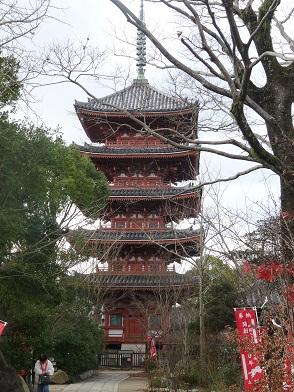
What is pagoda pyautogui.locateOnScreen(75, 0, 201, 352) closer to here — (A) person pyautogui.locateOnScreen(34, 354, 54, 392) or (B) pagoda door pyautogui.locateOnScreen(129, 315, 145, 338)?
(B) pagoda door pyautogui.locateOnScreen(129, 315, 145, 338)

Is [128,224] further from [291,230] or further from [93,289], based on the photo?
[291,230]

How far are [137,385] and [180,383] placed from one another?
365 centimetres

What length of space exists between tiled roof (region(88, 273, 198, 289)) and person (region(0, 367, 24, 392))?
12.9 meters

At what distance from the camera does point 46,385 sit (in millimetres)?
11164

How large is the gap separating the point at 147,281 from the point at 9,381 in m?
14.6

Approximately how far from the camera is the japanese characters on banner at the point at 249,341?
6.51m

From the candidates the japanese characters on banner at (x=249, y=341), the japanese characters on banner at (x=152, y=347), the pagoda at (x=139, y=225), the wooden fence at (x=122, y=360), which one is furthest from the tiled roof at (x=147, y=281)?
the japanese characters on banner at (x=249, y=341)

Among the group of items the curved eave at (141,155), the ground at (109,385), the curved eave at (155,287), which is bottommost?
the ground at (109,385)

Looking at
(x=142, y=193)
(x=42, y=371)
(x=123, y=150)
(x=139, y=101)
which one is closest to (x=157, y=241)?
(x=142, y=193)

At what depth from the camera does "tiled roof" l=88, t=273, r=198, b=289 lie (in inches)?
917

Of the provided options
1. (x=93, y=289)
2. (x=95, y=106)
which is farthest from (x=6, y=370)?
(x=95, y=106)

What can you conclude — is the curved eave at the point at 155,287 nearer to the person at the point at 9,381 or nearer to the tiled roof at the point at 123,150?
the tiled roof at the point at 123,150

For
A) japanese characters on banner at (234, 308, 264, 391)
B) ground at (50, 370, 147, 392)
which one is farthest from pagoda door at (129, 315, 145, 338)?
→ japanese characters on banner at (234, 308, 264, 391)

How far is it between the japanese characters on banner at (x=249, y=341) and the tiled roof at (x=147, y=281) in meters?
15.0
